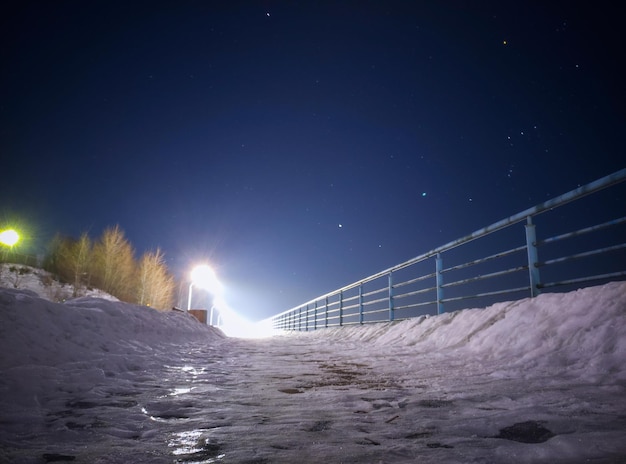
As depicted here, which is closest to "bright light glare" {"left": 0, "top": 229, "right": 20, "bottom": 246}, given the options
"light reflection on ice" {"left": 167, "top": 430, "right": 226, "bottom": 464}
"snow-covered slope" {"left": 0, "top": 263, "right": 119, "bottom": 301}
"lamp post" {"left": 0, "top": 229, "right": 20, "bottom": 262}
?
"lamp post" {"left": 0, "top": 229, "right": 20, "bottom": 262}

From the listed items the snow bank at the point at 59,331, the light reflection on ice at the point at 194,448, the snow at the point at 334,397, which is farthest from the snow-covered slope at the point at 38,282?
the light reflection on ice at the point at 194,448

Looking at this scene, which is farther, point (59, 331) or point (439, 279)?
point (439, 279)

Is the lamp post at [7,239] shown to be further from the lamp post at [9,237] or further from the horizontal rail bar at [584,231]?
the horizontal rail bar at [584,231]

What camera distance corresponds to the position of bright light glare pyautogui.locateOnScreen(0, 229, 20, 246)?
4172 cm

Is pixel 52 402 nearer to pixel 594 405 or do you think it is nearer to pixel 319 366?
pixel 319 366

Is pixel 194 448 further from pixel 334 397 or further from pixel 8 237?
pixel 8 237

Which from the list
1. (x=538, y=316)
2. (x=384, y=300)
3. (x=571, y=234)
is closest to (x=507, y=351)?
(x=538, y=316)

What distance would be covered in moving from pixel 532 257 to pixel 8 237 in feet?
174

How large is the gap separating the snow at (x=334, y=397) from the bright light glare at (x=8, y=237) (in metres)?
49.7

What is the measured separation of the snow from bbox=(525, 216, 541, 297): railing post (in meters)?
0.27

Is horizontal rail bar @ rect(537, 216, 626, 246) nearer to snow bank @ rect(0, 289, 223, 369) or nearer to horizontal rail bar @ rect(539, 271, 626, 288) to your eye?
horizontal rail bar @ rect(539, 271, 626, 288)

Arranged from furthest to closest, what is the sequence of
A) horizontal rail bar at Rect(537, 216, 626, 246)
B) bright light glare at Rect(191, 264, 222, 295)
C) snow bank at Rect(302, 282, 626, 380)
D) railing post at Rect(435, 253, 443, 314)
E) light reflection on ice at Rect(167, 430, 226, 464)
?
bright light glare at Rect(191, 264, 222, 295) < railing post at Rect(435, 253, 443, 314) < horizontal rail bar at Rect(537, 216, 626, 246) < snow bank at Rect(302, 282, 626, 380) < light reflection on ice at Rect(167, 430, 226, 464)

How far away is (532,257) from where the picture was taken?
406 cm

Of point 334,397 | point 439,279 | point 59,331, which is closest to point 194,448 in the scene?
point 334,397
